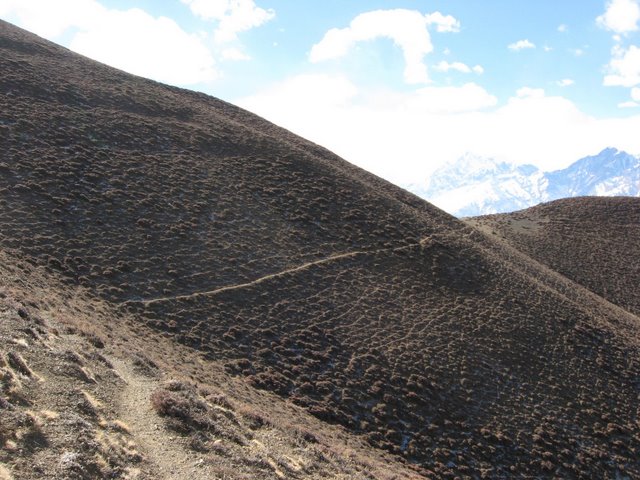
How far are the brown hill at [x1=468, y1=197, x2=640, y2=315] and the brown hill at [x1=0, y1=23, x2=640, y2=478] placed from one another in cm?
754

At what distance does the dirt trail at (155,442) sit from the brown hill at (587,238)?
53420 mm

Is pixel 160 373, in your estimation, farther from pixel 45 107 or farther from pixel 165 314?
pixel 45 107

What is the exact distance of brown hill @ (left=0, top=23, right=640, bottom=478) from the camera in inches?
1091

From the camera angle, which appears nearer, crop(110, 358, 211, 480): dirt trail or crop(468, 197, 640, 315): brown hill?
crop(110, 358, 211, 480): dirt trail

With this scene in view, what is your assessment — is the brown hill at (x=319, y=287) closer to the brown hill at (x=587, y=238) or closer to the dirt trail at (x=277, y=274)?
the dirt trail at (x=277, y=274)

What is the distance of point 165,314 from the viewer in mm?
28938

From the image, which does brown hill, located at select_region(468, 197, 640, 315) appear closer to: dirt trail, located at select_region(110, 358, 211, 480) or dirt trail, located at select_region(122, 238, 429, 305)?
dirt trail, located at select_region(122, 238, 429, 305)

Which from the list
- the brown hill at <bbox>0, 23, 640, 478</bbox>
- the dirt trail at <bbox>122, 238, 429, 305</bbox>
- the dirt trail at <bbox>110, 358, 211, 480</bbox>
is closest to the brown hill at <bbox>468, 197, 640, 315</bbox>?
the brown hill at <bbox>0, 23, 640, 478</bbox>

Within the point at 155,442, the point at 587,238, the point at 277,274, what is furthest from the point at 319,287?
the point at 587,238

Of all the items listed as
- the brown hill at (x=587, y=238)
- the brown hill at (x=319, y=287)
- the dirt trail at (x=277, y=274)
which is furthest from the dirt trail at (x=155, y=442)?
the brown hill at (x=587, y=238)

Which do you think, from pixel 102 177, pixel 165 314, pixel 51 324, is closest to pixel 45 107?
pixel 102 177

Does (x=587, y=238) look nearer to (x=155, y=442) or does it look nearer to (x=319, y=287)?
(x=319, y=287)

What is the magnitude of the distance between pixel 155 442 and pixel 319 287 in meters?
22.8

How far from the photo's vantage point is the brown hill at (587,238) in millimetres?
59438
